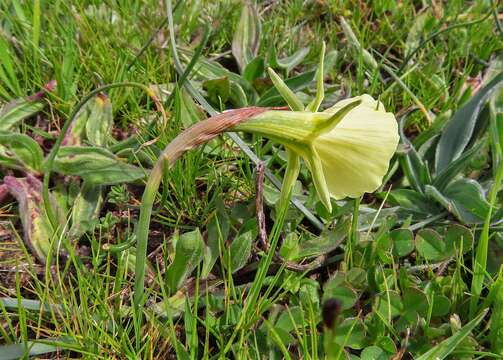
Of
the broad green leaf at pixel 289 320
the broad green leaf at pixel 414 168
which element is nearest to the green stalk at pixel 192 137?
the broad green leaf at pixel 289 320

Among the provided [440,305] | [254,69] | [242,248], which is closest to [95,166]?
[242,248]

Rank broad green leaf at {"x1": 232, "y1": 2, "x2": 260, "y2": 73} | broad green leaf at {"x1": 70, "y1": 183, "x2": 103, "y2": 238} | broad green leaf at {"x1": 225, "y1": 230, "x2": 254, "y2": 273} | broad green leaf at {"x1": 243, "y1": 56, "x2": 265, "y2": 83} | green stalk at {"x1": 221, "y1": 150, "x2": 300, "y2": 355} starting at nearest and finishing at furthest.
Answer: green stalk at {"x1": 221, "y1": 150, "x2": 300, "y2": 355} → broad green leaf at {"x1": 225, "y1": 230, "x2": 254, "y2": 273} → broad green leaf at {"x1": 70, "y1": 183, "x2": 103, "y2": 238} → broad green leaf at {"x1": 243, "y1": 56, "x2": 265, "y2": 83} → broad green leaf at {"x1": 232, "y1": 2, "x2": 260, "y2": 73}

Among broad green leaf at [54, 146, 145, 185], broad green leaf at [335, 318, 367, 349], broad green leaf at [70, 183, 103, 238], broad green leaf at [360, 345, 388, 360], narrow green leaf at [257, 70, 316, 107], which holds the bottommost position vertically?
broad green leaf at [360, 345, 388, 360]

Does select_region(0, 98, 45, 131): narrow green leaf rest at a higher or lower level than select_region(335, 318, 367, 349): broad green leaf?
higher

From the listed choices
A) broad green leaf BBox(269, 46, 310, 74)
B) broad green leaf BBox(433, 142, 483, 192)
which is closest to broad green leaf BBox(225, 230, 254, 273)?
broad green leaf BBox(433, 142, 483, 192)

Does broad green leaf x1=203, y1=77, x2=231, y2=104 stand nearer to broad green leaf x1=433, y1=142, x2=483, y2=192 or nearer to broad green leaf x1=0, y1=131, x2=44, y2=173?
broad green leaf x1=0, y1=131, x2=44, y2=173

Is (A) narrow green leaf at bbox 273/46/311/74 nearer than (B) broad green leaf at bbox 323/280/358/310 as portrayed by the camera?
No
